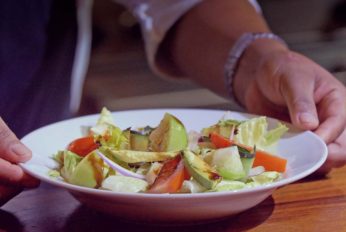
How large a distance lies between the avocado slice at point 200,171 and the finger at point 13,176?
186mm

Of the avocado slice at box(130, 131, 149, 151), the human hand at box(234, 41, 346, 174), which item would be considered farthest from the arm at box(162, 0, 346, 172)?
the avocado slice at box(130, 131, 149, 151)

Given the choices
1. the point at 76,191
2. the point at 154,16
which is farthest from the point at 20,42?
the point at 76,191

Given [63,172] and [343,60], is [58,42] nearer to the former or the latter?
[63,172]

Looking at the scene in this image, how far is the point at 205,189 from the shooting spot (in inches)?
27.1

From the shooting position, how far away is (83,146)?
2.81ft

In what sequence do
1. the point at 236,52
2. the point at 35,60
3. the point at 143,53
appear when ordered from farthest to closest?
the point at 143,53 → the point at 35,60 → the point at 236,52

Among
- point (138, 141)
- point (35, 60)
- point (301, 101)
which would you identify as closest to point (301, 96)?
point (301, 101)

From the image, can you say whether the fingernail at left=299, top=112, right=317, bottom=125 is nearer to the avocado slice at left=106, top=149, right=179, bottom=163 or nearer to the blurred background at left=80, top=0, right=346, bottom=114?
the avocado slice at left=106, top=149, right=179, bottom=163

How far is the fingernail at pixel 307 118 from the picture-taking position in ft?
2.94

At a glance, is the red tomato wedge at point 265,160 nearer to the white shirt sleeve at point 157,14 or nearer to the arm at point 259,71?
the arm at point 259,71

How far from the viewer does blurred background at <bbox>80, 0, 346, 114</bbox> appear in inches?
123

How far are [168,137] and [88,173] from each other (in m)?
0.12

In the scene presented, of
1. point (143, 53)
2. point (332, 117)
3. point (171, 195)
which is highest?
point (171, 195)

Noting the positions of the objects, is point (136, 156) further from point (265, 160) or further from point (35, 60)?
point (35, 60)
